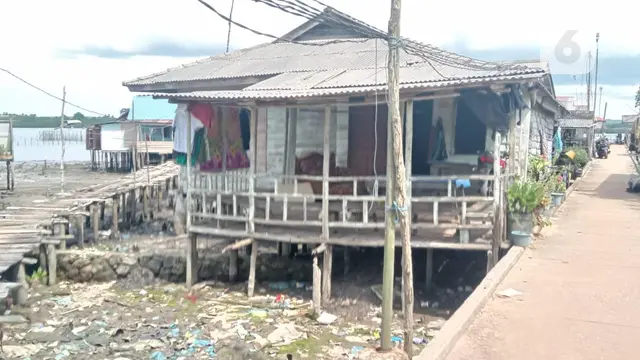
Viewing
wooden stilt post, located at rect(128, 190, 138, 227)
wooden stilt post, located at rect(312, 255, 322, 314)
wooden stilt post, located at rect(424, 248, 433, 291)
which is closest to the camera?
wooden stilt post, located at rect(312, 255, 322, 314)

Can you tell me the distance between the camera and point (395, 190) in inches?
277

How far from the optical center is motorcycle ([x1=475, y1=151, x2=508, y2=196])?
403 inches

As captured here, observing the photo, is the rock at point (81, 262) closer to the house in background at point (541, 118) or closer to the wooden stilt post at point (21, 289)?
the wooden stilt post at point (21, 289)

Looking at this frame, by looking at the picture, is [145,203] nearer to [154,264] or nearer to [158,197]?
[158,197]

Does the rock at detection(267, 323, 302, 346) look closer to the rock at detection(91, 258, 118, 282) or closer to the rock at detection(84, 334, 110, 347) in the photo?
the rock at detection(84, 334, 110, 347)

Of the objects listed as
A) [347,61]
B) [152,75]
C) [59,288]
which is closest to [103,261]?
[59,288]

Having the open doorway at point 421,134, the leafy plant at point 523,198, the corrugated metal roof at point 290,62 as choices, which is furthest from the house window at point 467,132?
the leafy plant at point 523,198

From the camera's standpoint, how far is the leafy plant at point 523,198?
9.34 m

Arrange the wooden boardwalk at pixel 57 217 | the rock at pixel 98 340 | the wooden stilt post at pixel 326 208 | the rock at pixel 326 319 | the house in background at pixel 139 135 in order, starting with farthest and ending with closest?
the house in background at pixel 139 135
the wooden boardwalk at pixel 57 217
the wooden stilt post at pixel 326 208
the rock at pixel 326 319
the rock at pixel 98 340

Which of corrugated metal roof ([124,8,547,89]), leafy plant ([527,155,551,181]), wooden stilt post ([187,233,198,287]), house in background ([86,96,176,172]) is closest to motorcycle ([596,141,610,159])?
house in background ([86,96,176,172])

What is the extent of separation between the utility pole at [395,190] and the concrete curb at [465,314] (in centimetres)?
90

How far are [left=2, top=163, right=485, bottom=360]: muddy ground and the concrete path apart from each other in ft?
5.92

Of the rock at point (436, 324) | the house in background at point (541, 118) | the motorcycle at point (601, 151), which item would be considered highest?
the house in background at point (541, 118)

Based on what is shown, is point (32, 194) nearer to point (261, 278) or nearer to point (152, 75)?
point (152, 75)
